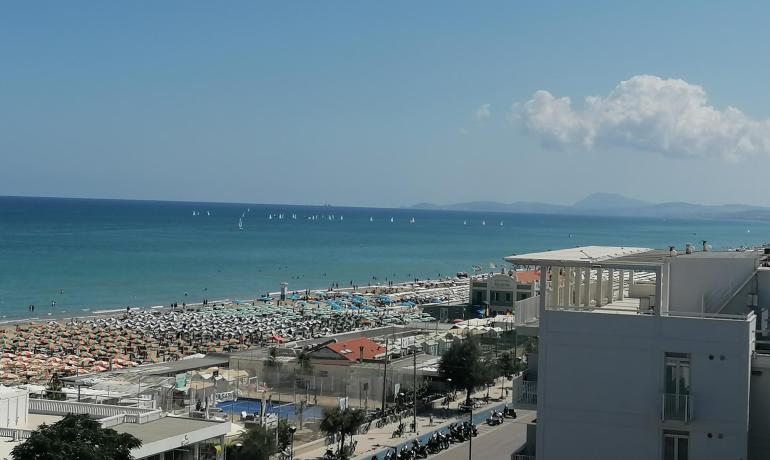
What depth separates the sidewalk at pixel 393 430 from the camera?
25453mm

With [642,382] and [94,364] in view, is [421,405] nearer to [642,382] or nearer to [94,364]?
[94,364]

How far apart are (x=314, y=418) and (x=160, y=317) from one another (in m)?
36.3

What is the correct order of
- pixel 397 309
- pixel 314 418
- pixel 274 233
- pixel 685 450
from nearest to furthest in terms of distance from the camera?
pixel 685 450
pixel 314 418
pixel 397 309
pixel 274 233

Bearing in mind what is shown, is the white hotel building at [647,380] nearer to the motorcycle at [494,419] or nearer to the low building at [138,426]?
the low building at [138,426]

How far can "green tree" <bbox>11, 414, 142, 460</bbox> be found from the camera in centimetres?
1312

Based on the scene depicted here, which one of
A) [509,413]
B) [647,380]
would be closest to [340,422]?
[509,413]

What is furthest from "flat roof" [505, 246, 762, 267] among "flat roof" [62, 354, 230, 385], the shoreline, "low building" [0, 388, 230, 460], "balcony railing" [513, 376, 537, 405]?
the shoreline

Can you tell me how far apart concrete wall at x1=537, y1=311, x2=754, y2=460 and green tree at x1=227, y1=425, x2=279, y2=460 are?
412 inches

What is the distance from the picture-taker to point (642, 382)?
11641mm

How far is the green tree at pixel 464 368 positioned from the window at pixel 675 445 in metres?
20.9

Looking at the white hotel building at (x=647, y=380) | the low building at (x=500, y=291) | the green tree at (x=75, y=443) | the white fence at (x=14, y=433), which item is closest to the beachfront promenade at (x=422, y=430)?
the white fence at (x=14, y=433)

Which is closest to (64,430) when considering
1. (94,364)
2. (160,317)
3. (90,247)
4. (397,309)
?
(94,364)

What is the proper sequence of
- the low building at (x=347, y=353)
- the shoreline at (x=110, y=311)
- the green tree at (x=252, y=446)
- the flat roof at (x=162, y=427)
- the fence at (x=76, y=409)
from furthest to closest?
the shoreline at (x=110, y=311)
the low building at (x=347, y=353)
the green tree at (x=252, y=446)
the fence at (x=76, y=409)
the flat roof at (x=162, y=427)

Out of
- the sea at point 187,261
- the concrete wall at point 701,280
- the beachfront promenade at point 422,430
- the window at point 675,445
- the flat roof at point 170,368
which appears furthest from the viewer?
the sea at point 187,261
